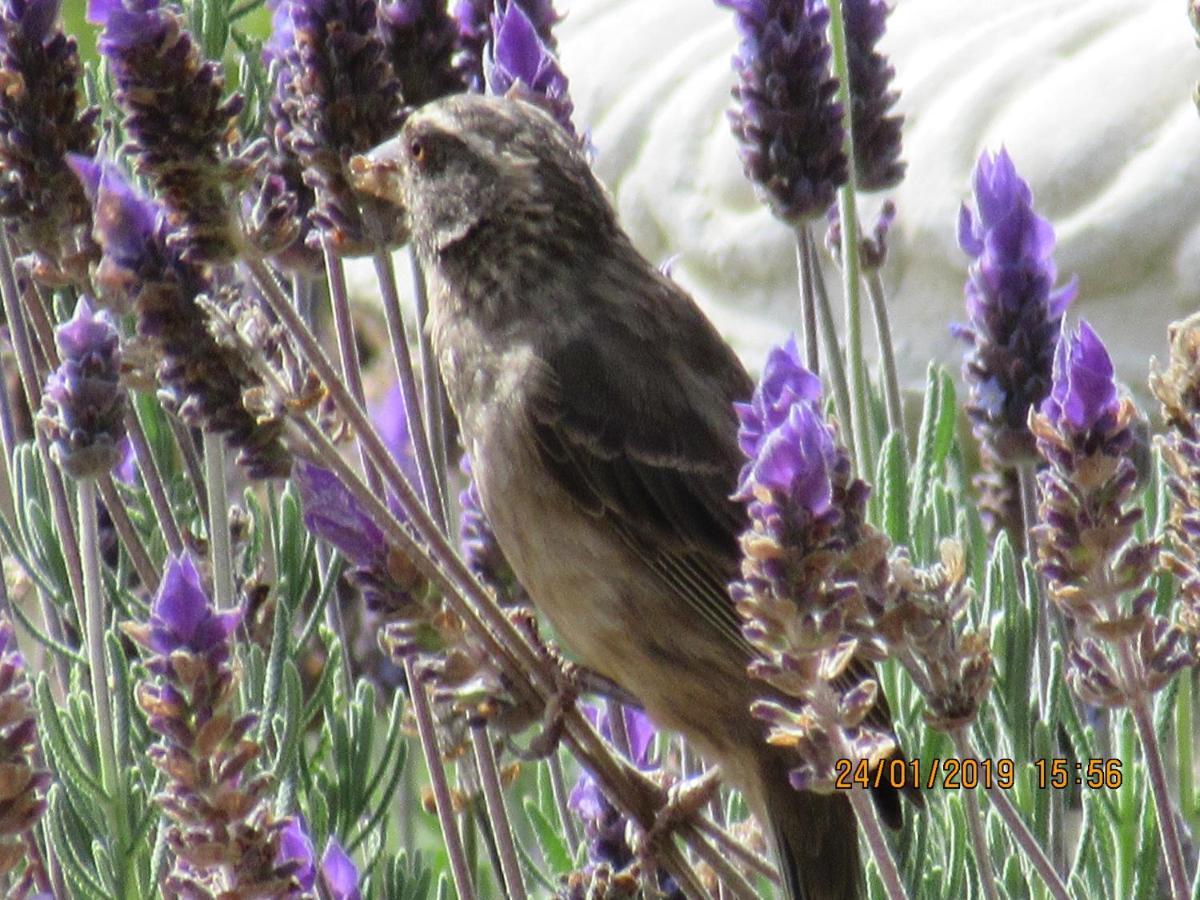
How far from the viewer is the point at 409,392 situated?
264 cm

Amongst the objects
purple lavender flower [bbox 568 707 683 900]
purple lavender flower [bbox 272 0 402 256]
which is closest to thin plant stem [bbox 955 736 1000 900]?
purple lavender flower [bbox 568 707 683 900]

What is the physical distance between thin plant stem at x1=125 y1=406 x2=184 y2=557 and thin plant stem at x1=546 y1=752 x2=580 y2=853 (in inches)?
24.2

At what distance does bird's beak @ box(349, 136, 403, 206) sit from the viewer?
2455mm

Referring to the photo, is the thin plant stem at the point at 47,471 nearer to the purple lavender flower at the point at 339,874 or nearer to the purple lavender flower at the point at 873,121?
the purple lavender flower at the point at 339,874

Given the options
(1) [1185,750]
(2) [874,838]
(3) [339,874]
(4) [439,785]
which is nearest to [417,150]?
(4) [439,785]

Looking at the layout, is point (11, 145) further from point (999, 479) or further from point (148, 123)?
point (999, 479)

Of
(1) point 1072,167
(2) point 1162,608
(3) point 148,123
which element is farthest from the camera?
(1) point 1072,167

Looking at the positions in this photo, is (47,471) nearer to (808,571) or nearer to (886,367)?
(886,367)

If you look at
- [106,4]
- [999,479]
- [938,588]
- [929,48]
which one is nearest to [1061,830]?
[999,479]

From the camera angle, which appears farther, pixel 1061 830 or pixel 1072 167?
pixel 1072 167

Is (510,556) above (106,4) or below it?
below

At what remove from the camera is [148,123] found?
2201mm

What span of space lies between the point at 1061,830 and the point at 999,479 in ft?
2.28

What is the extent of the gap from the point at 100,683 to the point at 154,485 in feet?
1.39
